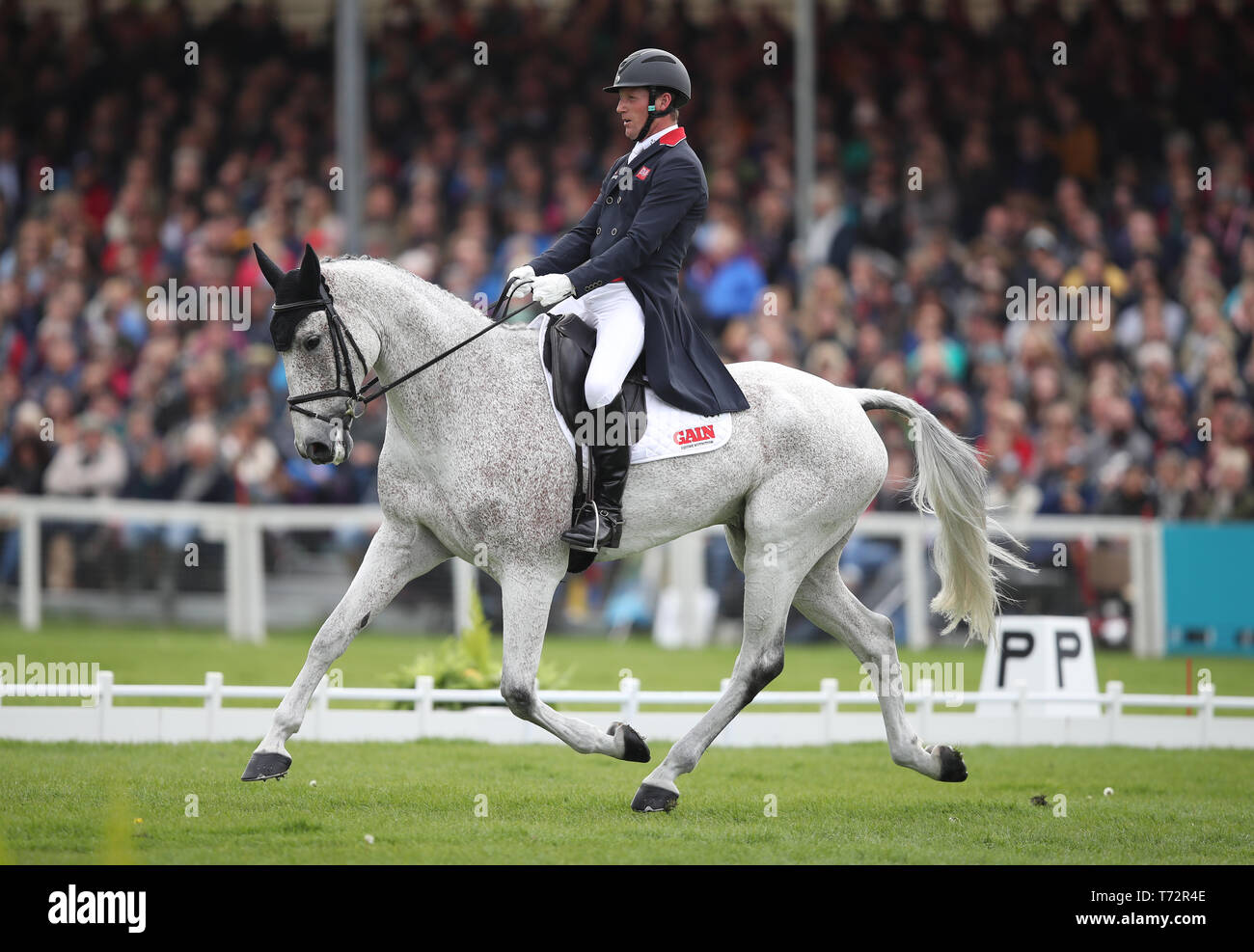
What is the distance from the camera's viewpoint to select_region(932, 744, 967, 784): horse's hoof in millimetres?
7059

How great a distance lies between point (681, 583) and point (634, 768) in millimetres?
6095

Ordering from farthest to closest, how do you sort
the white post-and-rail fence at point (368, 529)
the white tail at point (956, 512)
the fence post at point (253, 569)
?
the fence post at point (253, 569) < the white post-and-rail fence at point (368, 529) < the white tail at point (956, 512)

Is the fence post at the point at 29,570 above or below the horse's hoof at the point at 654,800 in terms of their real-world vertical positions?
above

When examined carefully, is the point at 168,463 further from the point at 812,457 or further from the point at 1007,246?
the point at 812,457

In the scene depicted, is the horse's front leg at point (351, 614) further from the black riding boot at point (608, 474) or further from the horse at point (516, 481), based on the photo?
the black riding boot at point (608, 474)

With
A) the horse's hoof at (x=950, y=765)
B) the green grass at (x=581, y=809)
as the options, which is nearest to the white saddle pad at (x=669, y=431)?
the green grass at (x=581, y=809)

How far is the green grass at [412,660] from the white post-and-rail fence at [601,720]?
0.95 metres

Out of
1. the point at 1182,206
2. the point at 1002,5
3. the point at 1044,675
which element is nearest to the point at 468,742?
the point at 1044,675

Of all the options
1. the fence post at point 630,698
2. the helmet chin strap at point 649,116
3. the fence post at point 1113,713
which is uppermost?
the helmet chin strap at point 649,116

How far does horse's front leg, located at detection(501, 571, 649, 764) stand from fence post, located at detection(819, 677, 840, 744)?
2.93 metres

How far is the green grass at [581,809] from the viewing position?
18.8ft

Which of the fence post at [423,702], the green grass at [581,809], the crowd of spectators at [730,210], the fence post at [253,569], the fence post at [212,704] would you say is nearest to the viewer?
the green grass at [581,809]

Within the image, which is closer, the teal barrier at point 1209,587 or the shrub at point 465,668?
the shrub at point 465,668
